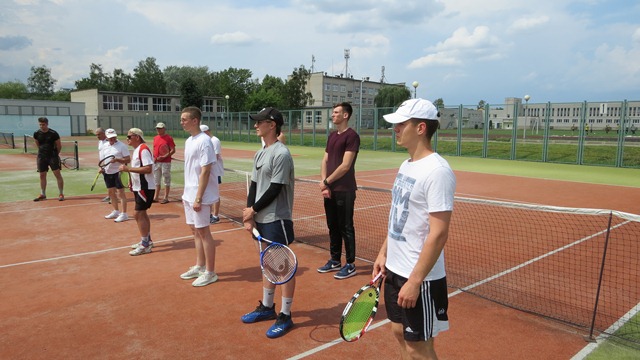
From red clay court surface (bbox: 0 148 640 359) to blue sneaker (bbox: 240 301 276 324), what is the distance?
0.31ft

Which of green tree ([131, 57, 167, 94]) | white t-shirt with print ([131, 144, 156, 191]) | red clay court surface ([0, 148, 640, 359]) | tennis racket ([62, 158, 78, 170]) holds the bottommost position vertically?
red clay court surface ([0, 148, 640, 359])

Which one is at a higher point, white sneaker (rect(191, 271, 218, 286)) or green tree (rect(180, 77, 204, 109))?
green tree (rect(180, 77, 204, 109))

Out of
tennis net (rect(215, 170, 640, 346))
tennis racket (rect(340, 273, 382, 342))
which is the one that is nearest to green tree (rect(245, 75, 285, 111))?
tennis net (rect(215, 170, 640, 346))

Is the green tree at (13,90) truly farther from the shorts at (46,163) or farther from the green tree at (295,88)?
the shorts at (46,163)

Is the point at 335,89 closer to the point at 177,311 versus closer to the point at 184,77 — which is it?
the point at 184,77

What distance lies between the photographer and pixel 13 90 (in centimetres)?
12725

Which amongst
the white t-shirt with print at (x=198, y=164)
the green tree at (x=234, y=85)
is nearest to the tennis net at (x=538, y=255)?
the white t-shirt with print at (x=198, y=164)

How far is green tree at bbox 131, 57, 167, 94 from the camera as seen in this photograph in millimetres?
117688

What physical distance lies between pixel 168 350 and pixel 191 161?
2519 mm

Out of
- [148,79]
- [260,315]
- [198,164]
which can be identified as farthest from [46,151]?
[148,79]

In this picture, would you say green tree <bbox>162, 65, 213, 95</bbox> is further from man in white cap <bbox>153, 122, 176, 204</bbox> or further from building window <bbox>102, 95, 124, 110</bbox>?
man in white cap <bbox>153, 122, 176, 204</bbox>

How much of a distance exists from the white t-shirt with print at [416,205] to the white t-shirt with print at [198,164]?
11.0 feet

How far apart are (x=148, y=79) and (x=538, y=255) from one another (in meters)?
125

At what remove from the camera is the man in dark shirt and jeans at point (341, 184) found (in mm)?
6453
